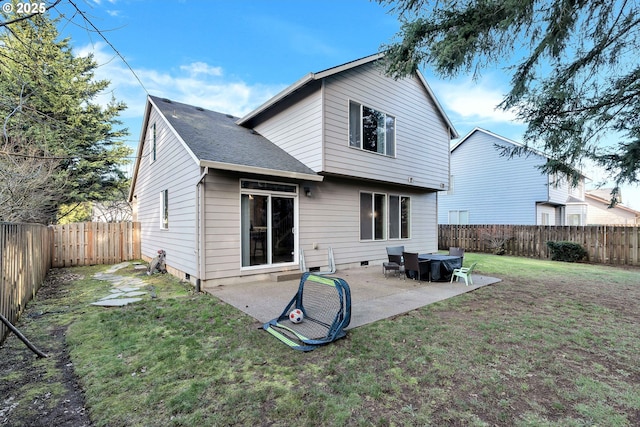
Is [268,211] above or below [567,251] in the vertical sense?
above

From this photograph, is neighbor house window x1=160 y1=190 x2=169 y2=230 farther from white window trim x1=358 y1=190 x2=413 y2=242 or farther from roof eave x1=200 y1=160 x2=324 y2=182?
white window trim x1=358 y1=190 x2=413 y2=242

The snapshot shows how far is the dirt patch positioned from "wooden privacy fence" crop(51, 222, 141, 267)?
23.7ft

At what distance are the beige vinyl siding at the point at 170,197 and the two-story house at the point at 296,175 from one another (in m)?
0.03

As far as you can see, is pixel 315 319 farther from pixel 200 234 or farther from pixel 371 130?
pixel 371 130

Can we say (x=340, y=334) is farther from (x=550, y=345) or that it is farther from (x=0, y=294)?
(x=0, y=294)

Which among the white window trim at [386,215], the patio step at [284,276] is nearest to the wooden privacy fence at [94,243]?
the patio step at [284,276]

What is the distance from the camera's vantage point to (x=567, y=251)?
11.8 meters

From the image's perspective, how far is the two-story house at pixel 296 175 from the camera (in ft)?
22.4

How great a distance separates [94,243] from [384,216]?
10.3 m

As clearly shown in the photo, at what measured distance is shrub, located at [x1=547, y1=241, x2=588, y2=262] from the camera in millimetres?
11594

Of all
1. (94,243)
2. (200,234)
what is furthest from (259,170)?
(94,243)

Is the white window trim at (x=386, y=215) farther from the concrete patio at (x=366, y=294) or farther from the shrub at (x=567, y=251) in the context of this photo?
the shrub at (x=567, y=251)

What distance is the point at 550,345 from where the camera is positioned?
3.68 metres

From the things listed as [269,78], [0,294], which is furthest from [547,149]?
[269,78]
